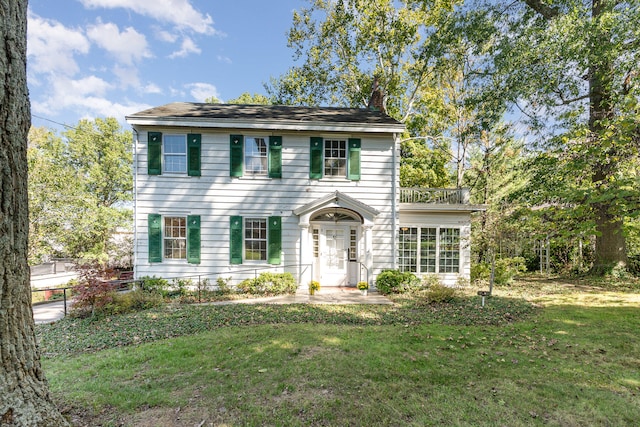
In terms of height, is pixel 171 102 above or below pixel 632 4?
below

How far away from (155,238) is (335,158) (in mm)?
7194

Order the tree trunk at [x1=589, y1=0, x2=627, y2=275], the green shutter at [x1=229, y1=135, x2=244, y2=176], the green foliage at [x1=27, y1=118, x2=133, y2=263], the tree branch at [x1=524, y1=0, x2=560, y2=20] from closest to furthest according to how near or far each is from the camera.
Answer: the tree trunk at [x1=589, y1=0, x2=627, y2=275]
the green shutter at [x1=229, y1=135, x2=244, y2=176]
the tree branch at [x1=524, y1=0, x2=560, y2=20]
the green foliage at [x1=27, y1=118, x2=133, y2=263]

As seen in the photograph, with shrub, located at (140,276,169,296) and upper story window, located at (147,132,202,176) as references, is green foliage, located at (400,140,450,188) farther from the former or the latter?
shrub, located at (140,276,169,296)

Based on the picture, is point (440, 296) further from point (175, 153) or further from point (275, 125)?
point (175, 153)

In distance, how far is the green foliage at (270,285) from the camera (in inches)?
387

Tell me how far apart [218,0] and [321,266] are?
43.9 feet

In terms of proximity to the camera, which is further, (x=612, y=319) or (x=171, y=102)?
(x=171, y=102)

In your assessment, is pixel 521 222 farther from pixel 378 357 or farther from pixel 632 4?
pixel 378 357

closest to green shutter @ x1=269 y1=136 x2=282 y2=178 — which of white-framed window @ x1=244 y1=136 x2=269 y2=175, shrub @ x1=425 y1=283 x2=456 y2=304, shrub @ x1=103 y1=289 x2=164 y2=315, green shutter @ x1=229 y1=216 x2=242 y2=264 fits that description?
white-framed window @ x1=244 y1=136 x2=269 y2=175

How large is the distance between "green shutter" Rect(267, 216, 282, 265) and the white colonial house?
4 cm

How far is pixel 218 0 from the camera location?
13.5 meters

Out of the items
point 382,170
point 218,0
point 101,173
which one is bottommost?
point 382,170

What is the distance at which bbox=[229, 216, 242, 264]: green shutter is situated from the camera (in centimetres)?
1041

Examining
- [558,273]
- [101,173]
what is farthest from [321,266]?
[101,173]
